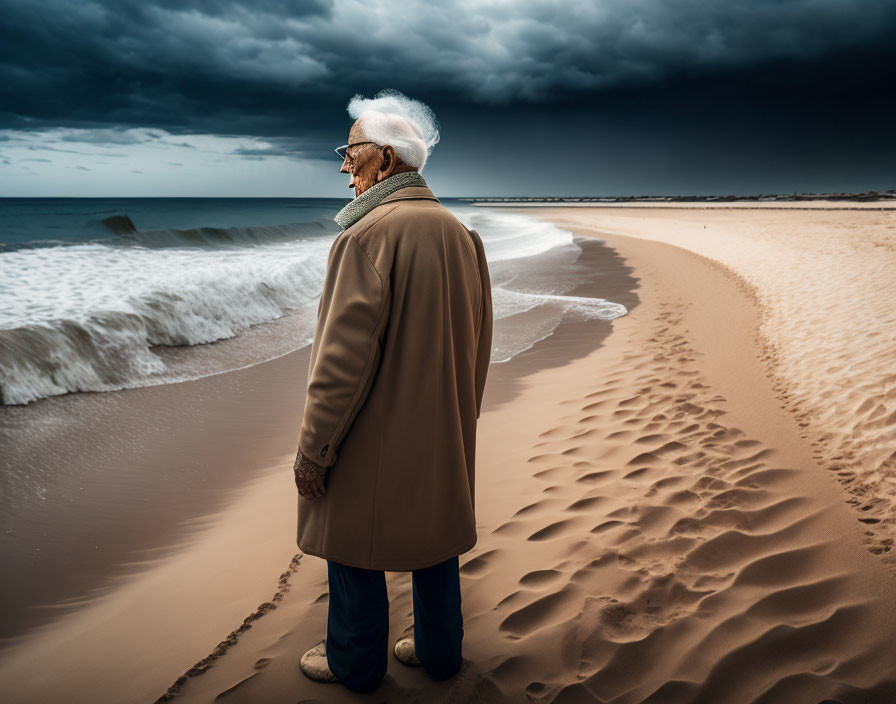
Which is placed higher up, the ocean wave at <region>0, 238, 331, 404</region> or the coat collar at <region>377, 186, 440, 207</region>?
the coat collar at <region>377, 186, 440, 207</region>

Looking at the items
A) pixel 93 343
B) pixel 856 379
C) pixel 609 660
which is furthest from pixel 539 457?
pixel 93 343

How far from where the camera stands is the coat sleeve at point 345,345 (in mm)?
1626

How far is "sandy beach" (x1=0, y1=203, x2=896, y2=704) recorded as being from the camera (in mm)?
2150

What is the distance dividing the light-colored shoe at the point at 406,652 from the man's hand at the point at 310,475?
923 mm

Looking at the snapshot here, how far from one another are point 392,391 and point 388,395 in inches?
0.7

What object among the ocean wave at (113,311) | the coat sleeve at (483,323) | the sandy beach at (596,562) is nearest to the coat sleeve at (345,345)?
the coat sleeve at (483,323)

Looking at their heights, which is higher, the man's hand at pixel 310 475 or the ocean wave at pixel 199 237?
the ocean wave at pixel 199 237

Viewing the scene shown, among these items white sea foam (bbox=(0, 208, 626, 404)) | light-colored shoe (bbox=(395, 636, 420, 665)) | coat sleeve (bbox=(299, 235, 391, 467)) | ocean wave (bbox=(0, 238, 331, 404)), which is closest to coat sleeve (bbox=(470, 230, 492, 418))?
coat sleeve (bbox=(299, 235, 391, 467))

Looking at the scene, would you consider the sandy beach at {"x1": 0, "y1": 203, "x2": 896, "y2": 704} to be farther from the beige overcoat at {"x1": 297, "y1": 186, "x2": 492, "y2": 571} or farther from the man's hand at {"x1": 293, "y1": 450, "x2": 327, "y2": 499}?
the man's hand at {"x1": 293, "y1": 450, "x2": 327, "y2": 499}

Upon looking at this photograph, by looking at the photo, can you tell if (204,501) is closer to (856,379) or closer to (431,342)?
(431,342)

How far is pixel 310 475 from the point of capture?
5.77 ft

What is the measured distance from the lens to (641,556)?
2793 mm

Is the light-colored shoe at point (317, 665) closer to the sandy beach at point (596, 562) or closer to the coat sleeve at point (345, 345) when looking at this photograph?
the sandy beach at point (596, 562)

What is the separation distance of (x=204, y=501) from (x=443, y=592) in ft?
8.32
